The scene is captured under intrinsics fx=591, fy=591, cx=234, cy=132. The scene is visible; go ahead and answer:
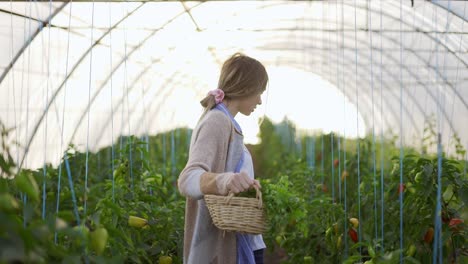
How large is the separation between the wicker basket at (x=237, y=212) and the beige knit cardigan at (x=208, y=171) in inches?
3.1

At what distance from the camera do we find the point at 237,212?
80.0 inches

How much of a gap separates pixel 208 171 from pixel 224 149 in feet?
0.45

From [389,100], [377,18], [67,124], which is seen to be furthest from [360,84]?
[67,124]

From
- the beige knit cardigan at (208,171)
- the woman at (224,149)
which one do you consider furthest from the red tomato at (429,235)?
the beige knit cardigan at (208,171)

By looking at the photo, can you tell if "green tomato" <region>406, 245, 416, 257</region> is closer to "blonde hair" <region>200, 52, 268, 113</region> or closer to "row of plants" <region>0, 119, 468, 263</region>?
"row of plants" <region>0, 119, 468, 263</region>

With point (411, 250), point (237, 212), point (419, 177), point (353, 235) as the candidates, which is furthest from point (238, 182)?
point (353, 235)

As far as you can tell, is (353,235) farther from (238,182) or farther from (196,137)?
(238,182)

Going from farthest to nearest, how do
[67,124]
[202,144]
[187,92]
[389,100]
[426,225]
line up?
[187,92] → [389,100] → [67,124] → [426,225] → [202,144]

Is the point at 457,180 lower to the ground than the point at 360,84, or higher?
lower

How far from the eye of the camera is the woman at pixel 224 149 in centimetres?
219

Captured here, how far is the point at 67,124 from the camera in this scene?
8.88 m

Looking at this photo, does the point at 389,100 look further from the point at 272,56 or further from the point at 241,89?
the point at 241,89

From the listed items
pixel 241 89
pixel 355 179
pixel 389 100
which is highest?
pixel 389 100

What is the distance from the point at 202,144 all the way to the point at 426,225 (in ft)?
4.90
